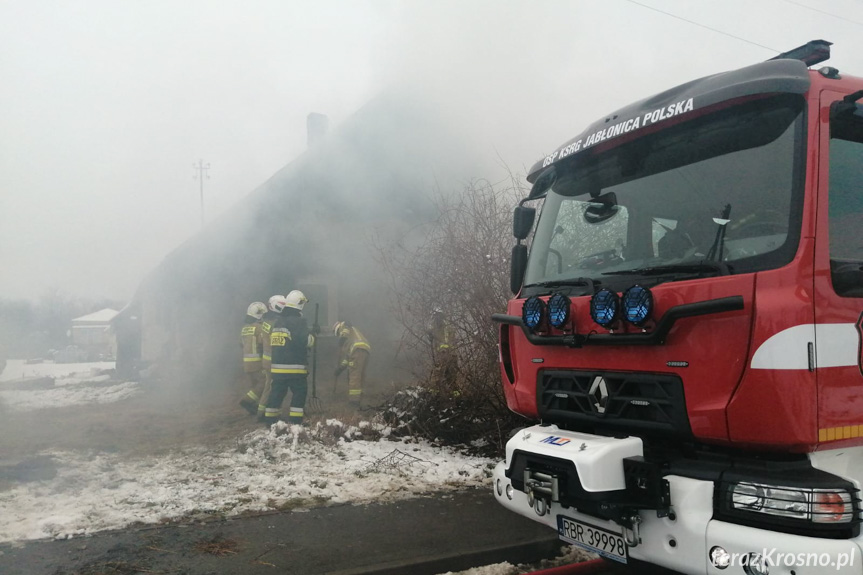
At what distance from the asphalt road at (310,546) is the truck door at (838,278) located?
A: 1.98 meters

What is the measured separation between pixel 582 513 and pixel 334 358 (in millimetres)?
8355

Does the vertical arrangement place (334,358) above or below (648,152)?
below

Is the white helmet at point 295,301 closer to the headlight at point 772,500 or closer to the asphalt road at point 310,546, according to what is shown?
the asphalt road at point 310,546

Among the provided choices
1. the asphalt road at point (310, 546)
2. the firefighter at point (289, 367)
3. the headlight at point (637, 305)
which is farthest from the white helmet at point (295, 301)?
Result: the headlight at point (637, 305)

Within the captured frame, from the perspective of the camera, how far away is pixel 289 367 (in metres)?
6.63

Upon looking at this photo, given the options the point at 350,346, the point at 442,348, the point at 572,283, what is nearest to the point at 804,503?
the point at 572,283

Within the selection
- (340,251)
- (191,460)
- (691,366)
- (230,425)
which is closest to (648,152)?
(691,366)

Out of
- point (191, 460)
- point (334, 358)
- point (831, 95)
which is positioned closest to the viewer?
point (831, 95)

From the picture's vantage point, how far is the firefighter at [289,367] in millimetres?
6621

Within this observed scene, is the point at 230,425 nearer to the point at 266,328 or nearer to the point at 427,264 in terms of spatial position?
the point at 266,328

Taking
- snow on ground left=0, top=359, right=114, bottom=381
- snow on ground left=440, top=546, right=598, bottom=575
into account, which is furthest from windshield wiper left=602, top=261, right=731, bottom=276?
snow on ground left=0, top=359, right=114, bottom=381

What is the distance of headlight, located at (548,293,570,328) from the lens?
2.63 meters

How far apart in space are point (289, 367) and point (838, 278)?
5491 mm

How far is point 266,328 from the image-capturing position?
8.16 metres
